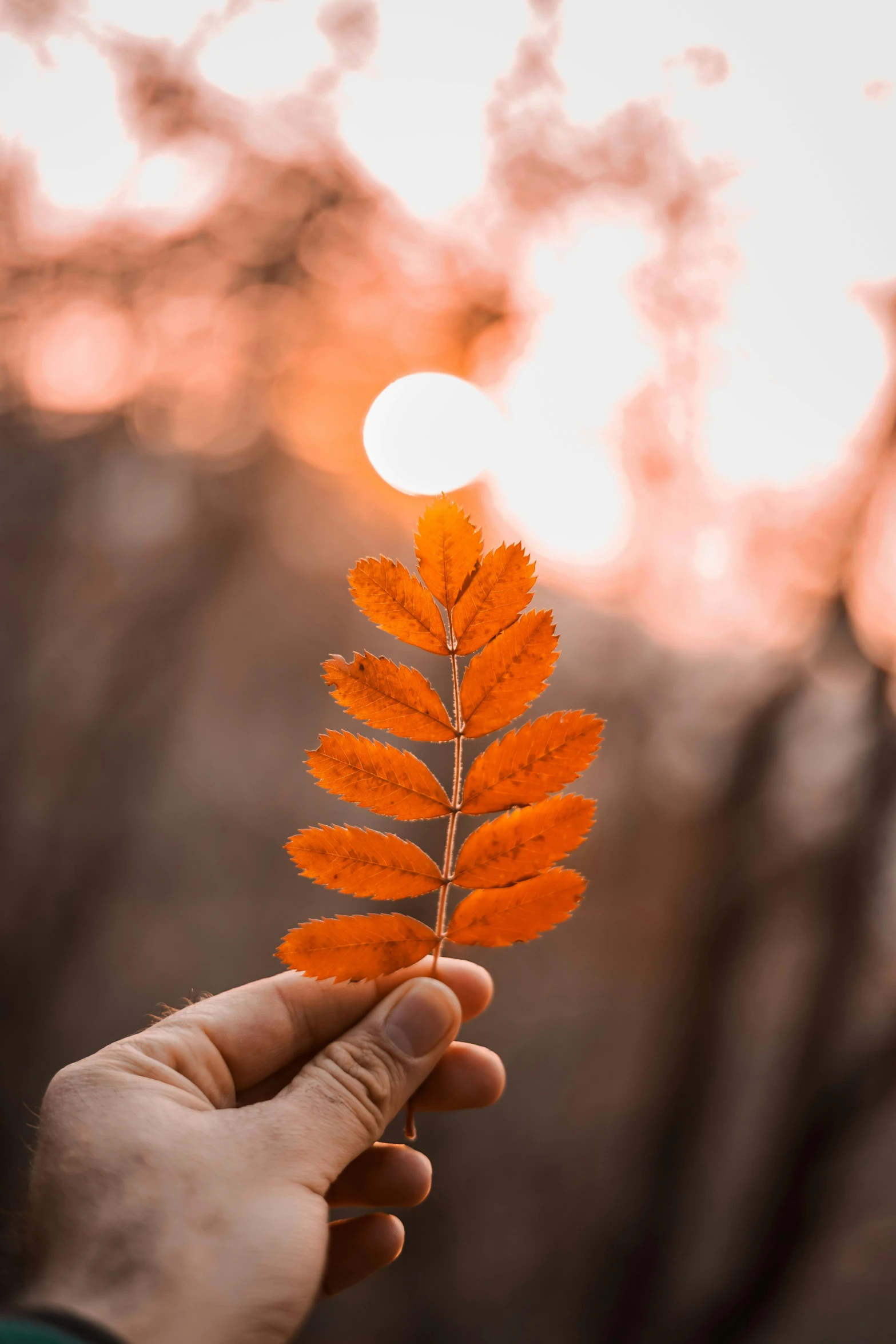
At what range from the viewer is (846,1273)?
3422 millimetres

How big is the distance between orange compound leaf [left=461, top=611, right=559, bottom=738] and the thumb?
0.52 m

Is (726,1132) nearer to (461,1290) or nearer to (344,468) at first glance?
(461,1290)

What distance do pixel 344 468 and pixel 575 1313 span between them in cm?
451

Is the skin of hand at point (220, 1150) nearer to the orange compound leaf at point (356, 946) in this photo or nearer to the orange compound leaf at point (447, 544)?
the orange compound leaf at point (356, 946)

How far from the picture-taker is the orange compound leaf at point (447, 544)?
1055 mm

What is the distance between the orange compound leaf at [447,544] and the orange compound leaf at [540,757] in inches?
9.5

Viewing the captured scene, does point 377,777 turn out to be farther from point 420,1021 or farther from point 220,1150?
point 220,1150

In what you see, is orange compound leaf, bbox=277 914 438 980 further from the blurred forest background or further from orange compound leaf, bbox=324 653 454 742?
the blurred forest background

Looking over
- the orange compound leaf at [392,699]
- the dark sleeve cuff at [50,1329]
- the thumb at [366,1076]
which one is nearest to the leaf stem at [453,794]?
the orange compound leaf at [392,699]

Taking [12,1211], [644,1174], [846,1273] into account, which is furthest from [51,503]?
[846,1273]

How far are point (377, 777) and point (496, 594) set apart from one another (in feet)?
1.06

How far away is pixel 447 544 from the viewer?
1058 mm

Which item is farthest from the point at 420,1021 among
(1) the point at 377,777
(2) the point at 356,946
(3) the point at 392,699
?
(3) the point at 392,699

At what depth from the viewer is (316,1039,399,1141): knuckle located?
119 cm
